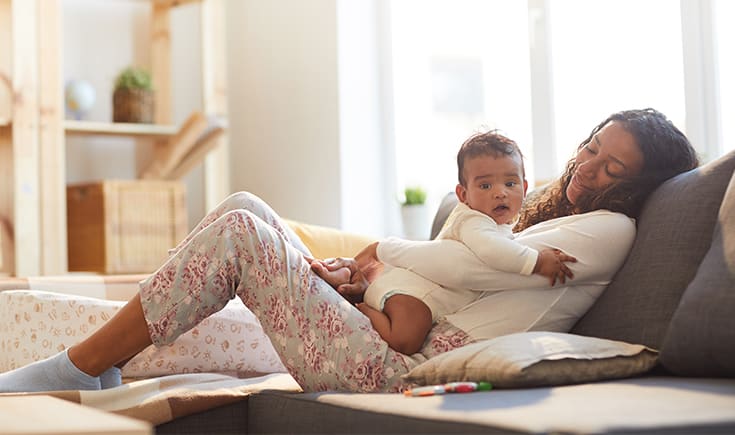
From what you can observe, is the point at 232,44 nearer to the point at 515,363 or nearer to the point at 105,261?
the point at 105,261

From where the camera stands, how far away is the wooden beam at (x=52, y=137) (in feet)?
12.6

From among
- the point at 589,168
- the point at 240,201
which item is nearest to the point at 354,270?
the point at 240,201

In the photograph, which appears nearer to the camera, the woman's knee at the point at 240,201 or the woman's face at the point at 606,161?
the woman's face at the point at 606,161

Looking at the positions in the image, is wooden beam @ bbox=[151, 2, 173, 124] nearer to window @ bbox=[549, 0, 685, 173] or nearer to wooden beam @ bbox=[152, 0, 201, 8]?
wooden beam @ bbox=[152, 0, 201, 8]

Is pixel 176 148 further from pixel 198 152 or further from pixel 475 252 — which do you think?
pixel 475 252

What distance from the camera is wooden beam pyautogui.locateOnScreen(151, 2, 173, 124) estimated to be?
14.2 feet

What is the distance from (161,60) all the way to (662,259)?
289 cm

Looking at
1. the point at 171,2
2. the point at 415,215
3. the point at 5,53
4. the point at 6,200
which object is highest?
the point at 171,2

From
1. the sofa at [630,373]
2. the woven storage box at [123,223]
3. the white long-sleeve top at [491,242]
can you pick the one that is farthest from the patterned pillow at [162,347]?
the woven storage box at [123,223]

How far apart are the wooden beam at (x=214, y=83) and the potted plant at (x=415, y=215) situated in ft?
2.98

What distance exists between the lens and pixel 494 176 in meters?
2.01

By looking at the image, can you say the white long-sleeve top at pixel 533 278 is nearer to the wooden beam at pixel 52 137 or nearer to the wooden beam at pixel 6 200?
the wooden beam at pixel 52 137

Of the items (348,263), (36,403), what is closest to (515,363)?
(348,263)

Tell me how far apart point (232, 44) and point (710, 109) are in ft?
7.63
